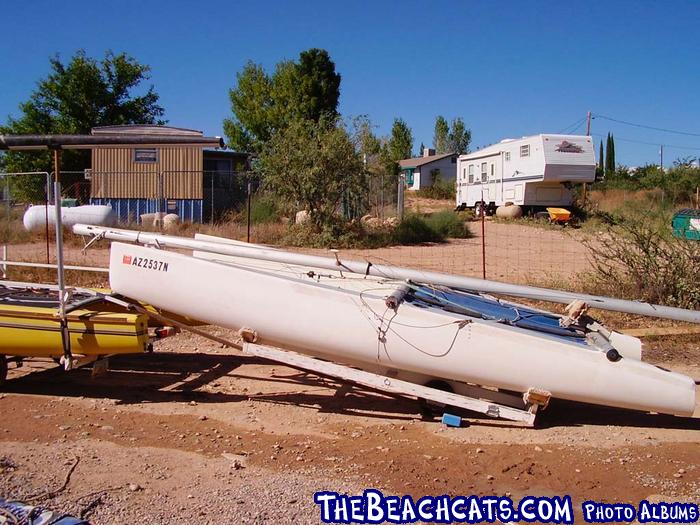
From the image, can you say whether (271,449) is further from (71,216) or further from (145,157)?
(145,157)

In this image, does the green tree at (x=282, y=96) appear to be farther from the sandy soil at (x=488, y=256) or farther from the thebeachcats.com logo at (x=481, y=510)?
the thebeachcats.com logo at (x=481, y=510)

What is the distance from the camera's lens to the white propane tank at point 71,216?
1714 cm

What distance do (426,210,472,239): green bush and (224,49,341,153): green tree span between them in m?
10.5

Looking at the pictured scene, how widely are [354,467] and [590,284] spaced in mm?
6199

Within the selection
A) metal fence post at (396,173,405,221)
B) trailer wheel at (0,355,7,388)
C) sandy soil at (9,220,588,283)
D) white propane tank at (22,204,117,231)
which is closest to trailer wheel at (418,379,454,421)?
trailer wheel at (0,355,7,388)

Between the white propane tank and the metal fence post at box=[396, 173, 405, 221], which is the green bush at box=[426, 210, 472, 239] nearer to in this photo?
the metal fence post at box=[396, 173, 405, 221]

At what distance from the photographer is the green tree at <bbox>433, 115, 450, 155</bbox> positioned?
7912cm

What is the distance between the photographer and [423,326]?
5324 mm

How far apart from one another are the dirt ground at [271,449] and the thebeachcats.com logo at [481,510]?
10 centimetres

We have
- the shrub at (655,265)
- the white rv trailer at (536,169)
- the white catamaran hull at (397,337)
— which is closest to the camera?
the white catamaran hull at (397,337)

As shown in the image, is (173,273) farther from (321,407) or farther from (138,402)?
(321,407)

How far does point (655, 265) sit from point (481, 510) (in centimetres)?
600

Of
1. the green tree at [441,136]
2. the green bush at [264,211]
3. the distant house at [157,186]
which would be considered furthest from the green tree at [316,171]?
the green tree at [441,136]

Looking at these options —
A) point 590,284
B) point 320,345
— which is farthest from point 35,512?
point 590,284
